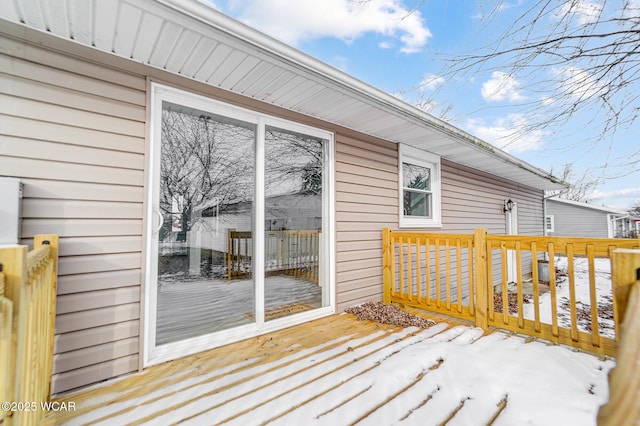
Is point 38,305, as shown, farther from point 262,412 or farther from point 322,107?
point 322,107

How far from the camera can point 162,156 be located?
91.9 inches

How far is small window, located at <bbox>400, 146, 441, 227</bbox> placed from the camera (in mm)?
4438

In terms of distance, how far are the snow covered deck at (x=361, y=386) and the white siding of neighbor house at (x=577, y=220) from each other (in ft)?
55.9

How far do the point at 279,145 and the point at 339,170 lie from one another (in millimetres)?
831

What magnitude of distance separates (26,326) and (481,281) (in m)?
3.31

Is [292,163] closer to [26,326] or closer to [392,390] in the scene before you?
[392,390]

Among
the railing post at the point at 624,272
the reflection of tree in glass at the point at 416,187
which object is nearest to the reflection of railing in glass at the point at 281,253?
the reflection of tree in glass at the point at 416,187

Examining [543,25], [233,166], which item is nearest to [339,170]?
[233,166]

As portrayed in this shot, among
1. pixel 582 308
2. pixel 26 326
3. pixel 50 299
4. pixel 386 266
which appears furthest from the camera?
pixel 582 308

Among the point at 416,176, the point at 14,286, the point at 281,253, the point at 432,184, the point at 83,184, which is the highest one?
the point at 416,176

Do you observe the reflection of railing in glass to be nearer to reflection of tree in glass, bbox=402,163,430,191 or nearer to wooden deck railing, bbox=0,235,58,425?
wooden deck railing, bbox=0,235,58,425

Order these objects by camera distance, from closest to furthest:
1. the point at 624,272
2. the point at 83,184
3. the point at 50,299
→ 1. the point at 624,272
2. the point at 50,299
3. the point at 83,184

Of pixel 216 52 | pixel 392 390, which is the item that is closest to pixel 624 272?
pixel 392 390

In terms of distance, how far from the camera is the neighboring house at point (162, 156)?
180cm
